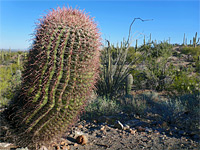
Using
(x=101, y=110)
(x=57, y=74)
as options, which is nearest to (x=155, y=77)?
(x=101, y=110)

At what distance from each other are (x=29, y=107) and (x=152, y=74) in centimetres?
654

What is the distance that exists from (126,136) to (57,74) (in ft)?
6.50

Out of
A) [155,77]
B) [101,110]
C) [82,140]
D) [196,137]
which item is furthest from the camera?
[155,77]

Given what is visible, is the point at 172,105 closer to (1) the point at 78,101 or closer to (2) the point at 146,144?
(2) the point at 146,144

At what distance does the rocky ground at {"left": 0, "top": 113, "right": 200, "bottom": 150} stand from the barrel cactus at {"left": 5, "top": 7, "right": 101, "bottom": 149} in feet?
1.61

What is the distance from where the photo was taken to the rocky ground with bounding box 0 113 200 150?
331cm

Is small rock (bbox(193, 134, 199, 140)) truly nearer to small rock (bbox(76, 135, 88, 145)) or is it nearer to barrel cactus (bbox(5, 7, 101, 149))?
small rock (bbox(76, 135, 88, 145))

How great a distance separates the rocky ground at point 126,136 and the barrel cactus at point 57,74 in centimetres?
49

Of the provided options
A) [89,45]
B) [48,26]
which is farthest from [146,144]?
[48,26]

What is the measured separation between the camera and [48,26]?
2.55 m

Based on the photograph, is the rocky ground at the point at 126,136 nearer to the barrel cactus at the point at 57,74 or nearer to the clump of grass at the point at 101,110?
the clump of grass at the point at 101,110

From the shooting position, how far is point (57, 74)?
2.50 m

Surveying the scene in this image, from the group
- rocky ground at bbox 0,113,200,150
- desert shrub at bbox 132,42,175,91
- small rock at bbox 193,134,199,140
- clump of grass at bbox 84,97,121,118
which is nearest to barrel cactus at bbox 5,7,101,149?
rocky ground at bbox 0,113,200,150

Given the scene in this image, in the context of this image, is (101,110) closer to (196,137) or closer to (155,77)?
(196,137)
